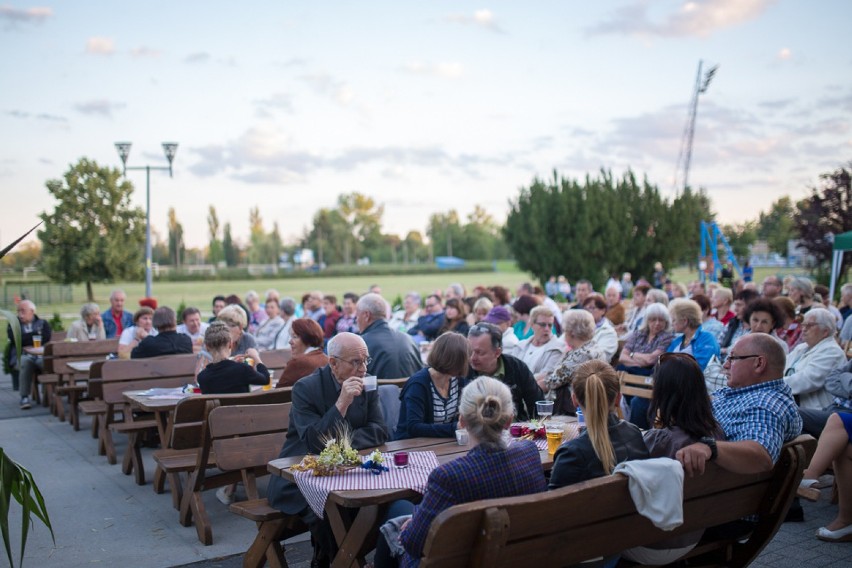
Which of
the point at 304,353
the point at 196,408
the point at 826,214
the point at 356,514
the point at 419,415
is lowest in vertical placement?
the point at 356,514

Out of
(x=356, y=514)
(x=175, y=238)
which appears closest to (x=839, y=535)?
(x=356, y=514)

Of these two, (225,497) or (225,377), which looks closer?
(225,377)

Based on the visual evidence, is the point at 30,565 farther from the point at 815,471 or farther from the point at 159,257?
the point at 159,257

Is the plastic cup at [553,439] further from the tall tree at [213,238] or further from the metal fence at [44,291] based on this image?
the tall tree at [213,238]

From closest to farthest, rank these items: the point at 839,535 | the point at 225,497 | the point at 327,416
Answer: the point at 327,416 → the point at 839,535 → the point at 225,497

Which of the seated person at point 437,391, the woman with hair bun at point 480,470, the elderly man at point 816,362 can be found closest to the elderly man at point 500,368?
the seated person at point 437,391

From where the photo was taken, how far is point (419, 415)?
4.74 metres

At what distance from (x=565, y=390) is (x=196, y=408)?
2.81m

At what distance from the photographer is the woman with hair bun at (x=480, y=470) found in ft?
9.75

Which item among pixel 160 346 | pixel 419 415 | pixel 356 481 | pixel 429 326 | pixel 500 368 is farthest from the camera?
pixel 429 326

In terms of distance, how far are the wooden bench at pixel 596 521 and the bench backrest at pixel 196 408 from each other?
3.16 meters

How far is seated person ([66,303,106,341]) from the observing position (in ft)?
36.3

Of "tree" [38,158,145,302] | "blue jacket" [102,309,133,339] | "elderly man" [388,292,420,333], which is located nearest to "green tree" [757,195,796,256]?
"tree" [38,158,145,302]

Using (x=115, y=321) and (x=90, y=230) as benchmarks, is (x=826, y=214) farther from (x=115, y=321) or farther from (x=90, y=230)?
(x=90, y=230)
